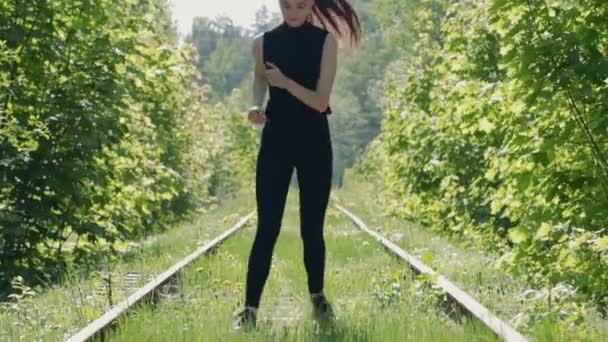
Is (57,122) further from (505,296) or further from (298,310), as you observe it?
(505,296)

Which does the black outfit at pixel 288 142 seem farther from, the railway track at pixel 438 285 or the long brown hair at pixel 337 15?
the railway track at pixel 438 285

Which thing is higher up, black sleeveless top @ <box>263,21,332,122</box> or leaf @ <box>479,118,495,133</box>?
black sleeveless top @ <box>263,21,332,122</box>

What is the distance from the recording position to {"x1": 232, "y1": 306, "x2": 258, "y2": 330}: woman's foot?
5348 mm

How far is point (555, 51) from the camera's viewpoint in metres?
5.64

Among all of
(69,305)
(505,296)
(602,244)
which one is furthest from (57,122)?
(602,244)

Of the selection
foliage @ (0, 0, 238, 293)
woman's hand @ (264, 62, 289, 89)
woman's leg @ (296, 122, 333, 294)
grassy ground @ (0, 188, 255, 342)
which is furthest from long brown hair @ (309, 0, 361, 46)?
foliage @ (0, 0, 238, 293)

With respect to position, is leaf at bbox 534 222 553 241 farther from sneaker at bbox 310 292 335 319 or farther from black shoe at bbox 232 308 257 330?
black shoe at bbox 232 308 257 330

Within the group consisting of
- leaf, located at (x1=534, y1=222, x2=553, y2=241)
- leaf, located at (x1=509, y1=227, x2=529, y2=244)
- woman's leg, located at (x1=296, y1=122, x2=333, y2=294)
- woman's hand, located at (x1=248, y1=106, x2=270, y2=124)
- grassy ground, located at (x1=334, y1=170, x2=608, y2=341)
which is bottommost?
grassy ground, located at (x1=334, y1=170, x2=608, y2=341)

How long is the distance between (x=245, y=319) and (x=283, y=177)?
0.81 metres

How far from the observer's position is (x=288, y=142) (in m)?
5.60

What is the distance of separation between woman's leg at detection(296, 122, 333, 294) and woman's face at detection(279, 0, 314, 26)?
0.62m

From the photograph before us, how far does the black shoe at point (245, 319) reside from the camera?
5.35 metres

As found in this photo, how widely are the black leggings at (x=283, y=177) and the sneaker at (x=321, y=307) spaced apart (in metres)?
0.43

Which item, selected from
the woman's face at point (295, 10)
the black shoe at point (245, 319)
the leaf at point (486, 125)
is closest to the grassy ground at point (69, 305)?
the black shoe at point (245, 319)
